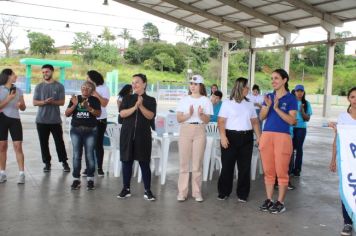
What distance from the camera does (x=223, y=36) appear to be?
26.8 m

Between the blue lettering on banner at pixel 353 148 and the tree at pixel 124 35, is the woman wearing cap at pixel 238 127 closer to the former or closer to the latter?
the blue lettering on banner at pixel 353 148

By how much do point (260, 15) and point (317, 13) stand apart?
2789 millimetres

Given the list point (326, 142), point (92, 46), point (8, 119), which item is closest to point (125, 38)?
point (92, 46)

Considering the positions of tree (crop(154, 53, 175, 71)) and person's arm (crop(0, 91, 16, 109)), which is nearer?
person's arm (crop(0, 91, 16, 109))

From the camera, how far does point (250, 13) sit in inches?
776

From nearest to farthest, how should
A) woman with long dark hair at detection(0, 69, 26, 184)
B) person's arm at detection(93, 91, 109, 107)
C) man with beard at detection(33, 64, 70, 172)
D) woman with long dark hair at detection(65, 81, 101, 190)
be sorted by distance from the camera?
woman with long dark hair at detection(65, 81, 101, 190) → woman with long dark hair at detection(0, 69, 26, 184) → person's arm at detection(93, 91, 109, 107) → man with beard at detection(33, 64, 70, 172)

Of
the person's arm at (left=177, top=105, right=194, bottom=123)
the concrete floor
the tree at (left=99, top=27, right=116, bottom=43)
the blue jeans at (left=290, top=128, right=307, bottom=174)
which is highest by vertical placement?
the tree at (left=99, top=27, right=116, bottom=43)

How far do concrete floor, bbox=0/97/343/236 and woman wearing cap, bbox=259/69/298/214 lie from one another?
0.51 metres

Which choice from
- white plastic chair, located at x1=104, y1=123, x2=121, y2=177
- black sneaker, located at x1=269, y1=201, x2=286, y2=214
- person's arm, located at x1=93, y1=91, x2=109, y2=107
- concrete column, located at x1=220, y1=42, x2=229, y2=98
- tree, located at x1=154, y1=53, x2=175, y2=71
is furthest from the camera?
tree, located at x1=154, y1=53, x2=175, y2=71

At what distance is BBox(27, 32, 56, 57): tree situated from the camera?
181ft

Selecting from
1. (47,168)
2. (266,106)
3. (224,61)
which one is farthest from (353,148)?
(224,61)

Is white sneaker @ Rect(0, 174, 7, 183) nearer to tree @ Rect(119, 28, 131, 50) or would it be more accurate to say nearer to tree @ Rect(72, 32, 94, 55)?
tree @ Rect(72, 32, 94, 55)

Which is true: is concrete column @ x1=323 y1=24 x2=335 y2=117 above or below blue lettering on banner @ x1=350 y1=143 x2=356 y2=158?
above

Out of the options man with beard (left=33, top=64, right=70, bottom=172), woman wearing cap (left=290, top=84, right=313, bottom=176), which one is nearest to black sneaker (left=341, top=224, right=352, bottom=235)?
woman wearing cap (left=290, top=84, right=313, bottom=176)
